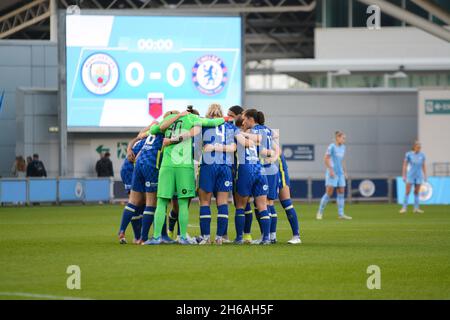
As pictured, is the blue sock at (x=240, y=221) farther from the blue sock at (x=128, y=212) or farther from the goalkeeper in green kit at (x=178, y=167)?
the blue sock at (x=128, y=212)

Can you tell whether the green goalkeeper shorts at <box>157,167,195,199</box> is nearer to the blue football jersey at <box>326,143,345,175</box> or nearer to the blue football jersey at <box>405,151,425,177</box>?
the blue football jersey at <box>326,143,345,175</box>

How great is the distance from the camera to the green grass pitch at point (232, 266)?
12.4 metres

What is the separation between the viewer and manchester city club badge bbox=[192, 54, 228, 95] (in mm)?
44156

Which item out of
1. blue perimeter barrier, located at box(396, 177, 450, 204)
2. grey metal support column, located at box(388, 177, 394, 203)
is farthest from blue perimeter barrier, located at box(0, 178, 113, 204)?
blue perimeter barrier, located at box(396, 177, 450, 204)

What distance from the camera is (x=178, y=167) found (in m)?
18.8

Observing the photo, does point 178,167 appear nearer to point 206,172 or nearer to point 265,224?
point 206,172

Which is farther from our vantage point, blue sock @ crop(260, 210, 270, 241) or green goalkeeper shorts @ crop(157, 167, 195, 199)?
blue sock @ crop(260, 210, 270, 241)

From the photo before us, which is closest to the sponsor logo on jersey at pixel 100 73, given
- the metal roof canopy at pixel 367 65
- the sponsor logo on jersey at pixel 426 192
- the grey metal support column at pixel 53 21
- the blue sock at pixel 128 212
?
the sponsor logo on jersey at pixel 426 192

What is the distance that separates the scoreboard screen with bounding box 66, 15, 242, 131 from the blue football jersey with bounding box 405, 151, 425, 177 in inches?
430

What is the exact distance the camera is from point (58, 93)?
147 feet

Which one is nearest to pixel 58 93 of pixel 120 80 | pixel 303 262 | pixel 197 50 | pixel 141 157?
pixel 120 80

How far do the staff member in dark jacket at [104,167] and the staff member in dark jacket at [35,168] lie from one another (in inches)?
84.7
